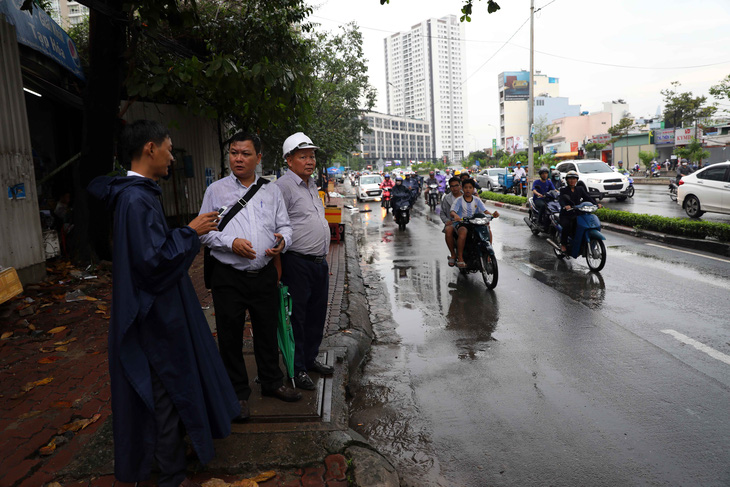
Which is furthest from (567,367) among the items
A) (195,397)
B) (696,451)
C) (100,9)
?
(100,9)

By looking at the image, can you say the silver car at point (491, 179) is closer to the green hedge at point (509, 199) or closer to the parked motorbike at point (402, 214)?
the green hedge at point (509, 199)

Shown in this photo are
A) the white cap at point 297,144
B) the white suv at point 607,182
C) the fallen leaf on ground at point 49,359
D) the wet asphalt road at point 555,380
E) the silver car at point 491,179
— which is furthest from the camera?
the silver car at point 491,179

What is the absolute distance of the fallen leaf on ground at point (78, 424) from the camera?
332 cm

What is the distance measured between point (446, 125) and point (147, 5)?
15908 cm

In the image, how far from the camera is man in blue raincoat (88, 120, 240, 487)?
2307 millimetres

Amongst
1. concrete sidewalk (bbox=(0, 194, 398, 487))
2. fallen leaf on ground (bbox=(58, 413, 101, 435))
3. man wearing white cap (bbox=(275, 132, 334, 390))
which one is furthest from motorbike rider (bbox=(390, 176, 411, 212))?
fallen leaf on ground (bbox=(58, 413, 101, 435))

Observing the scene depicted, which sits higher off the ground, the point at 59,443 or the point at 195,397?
the point at 195,397

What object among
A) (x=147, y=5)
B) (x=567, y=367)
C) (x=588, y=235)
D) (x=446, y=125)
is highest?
(x=446, y=125)

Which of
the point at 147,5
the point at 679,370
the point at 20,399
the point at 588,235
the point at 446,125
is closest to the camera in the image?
the point at 20,399

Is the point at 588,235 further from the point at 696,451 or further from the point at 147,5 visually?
the point at 147,5

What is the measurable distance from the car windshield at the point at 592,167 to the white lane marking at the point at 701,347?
18542 millimetres

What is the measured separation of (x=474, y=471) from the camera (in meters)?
2.92

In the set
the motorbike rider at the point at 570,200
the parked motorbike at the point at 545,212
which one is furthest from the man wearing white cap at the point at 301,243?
the parked motorbike at the point at 545,212

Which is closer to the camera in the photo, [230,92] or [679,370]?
[679,370]
